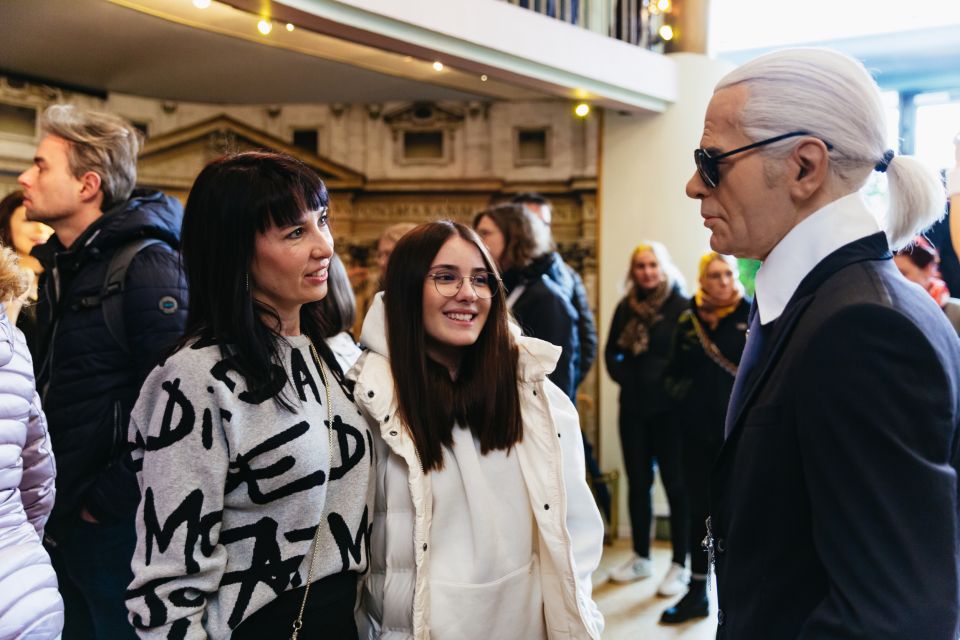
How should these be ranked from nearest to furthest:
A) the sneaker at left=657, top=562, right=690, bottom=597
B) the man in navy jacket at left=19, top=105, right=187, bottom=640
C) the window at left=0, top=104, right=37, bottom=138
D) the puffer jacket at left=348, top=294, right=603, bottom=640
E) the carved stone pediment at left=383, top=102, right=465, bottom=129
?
the puffer jacket at left=348, top=294, right=603, bottom=640 < the man in navy jacket at left=19, top=105, right=187, bottom=640 < the sneaker at left=657, top=562, right=690, bottom=597 < the window at left=0, top=104, right=37, bottom=138 < the carved stone pediment at left=383, top=102, right=465, bottom=129

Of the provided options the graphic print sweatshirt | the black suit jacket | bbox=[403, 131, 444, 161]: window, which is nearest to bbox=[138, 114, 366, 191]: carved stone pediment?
bbox=[403, 131, 444, 161]: window

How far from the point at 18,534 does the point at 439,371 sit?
3.13 ft

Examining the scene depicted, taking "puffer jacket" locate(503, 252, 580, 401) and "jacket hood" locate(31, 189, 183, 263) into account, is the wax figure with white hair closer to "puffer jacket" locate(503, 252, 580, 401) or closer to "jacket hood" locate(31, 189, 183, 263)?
"jacket hood" locate(31, 189, 183, 263)

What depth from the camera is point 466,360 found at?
2031 mm

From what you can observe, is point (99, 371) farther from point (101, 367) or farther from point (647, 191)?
point (647, 191)

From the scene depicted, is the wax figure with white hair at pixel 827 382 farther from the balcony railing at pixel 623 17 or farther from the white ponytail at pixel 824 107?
the balcony railing at pixel 623 17

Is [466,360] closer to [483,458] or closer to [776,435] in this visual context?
[483,458]

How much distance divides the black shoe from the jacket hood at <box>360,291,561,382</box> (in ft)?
9.18

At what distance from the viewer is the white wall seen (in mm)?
6082

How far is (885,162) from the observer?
1215mm

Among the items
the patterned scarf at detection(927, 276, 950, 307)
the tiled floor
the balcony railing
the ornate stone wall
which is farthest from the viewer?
the ornate stone wall

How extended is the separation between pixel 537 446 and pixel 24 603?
1104 millimetres

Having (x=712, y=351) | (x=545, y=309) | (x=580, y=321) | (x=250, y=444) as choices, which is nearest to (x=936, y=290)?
(x=712, y=351)

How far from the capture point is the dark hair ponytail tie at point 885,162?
1205 millimetres
